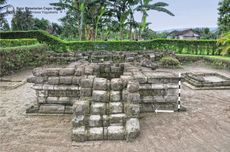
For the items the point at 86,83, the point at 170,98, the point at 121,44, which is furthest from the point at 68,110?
the point at 121,44

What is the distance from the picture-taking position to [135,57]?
14766 mm

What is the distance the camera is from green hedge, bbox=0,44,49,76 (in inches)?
441

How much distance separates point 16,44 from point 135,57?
809 centimetres

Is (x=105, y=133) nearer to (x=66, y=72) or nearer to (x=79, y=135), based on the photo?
(x=79, y=135)

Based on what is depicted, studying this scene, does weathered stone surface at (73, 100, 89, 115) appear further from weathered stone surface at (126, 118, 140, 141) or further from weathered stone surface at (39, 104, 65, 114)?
weathered stone surface at (39, 104, 65, 114)

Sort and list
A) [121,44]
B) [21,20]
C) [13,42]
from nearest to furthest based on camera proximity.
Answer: [13,42]
[121,44]
[21,20]

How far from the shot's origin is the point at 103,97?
16.1 feet

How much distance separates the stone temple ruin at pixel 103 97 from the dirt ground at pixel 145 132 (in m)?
0.24

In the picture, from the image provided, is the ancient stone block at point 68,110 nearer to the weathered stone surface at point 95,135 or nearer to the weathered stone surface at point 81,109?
the weathered stone surface at point 81,109

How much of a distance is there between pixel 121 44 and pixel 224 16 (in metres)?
11.7

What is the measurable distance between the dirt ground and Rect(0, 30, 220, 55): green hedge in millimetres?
12995

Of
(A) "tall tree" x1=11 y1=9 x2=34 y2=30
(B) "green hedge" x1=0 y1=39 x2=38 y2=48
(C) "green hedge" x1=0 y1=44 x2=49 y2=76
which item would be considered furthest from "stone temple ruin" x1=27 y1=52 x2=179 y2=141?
(A) "tall tree" x1=11 y1=9 x2=34 y2=30

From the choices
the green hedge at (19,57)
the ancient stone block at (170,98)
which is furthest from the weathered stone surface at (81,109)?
the green hedge at (19,57)

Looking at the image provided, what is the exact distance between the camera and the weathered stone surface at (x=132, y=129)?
418 cm
